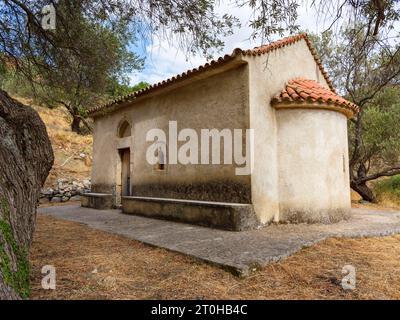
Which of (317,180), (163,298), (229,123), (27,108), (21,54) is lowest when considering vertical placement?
(163,298)

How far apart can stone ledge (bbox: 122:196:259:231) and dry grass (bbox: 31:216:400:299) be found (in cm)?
162

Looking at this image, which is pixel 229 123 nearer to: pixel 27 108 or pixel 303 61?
pixel 303 61

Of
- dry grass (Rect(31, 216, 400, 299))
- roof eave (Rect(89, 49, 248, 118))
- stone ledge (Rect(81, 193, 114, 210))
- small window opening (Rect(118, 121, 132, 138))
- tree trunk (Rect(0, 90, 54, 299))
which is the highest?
roof eave (Rect(89, 49, 248, 118))

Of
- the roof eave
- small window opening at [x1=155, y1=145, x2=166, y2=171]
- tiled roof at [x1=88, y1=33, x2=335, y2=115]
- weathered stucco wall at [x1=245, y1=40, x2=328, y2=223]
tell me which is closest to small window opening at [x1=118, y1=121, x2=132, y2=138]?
the roof eave

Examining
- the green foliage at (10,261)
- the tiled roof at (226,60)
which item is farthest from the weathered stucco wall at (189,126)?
the green foliage at (10,261)

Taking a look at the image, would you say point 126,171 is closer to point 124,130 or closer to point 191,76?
point 124,130

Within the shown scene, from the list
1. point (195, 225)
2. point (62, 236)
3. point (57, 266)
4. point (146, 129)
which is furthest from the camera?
point (146, 129)

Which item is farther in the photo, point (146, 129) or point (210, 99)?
point (146, 129)

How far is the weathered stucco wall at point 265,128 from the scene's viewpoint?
655 cm

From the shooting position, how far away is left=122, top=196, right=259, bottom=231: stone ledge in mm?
6082

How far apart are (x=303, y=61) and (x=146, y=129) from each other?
537 cm

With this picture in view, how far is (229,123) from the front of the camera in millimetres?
6910

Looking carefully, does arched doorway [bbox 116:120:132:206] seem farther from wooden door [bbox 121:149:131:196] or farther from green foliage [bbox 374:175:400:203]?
green foliage [bbox 374:175:400:203]
